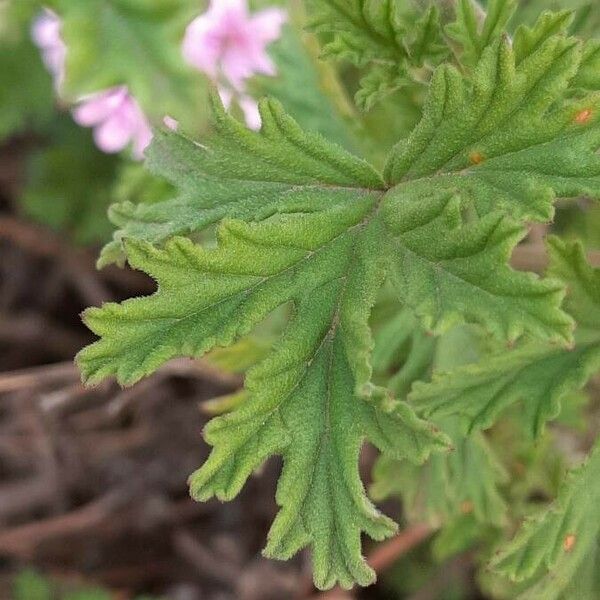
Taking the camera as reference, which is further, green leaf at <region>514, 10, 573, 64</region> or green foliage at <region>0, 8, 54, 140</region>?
green foliage at <region>0, 8, 54, 140</region>

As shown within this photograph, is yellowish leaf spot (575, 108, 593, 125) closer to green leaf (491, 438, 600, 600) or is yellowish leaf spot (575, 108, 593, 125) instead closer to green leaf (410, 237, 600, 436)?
green leaf (410, 237, 600, 436)

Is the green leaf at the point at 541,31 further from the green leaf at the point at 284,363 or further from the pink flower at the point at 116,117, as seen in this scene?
the pink flower at the point at 116,117

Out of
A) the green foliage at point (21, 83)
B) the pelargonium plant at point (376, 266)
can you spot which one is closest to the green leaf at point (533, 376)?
the pelargonium plant at point (376, 266)

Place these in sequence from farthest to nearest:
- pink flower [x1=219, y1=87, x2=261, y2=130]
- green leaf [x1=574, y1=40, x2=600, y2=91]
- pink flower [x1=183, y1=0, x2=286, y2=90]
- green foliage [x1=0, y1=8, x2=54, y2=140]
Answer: green foliage [x1=0, y1=8, x2=54, y2=140], pink flower [x1=183, y1=0, x2=286, y2=90], pink flower [x1=219, y1=87, x2=261, y2=130], green leaf [x1=574, y1=40, x2=600, y2=91]

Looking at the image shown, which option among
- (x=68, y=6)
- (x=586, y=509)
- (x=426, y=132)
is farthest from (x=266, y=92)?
Answer: (x=586, y=509)

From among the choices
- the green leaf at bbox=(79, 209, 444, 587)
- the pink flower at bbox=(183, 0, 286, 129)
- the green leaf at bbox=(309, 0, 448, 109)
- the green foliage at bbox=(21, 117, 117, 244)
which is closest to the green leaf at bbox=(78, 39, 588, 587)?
the green leaf at bbox=(79, 209, 444, 587)

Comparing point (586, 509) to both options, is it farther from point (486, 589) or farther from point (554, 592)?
point (486, 589)

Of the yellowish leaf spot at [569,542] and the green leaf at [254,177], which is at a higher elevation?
the green leaf at [254,177]
